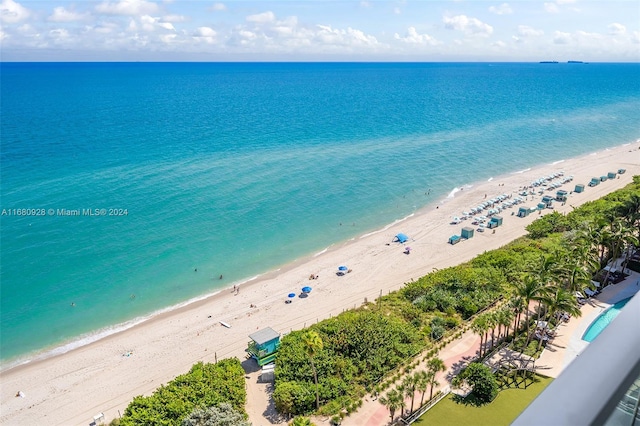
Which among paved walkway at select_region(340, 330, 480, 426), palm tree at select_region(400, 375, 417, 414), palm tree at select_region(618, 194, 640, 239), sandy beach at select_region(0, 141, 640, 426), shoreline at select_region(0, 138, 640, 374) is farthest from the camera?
shoreline at select_region(0, 138, 640, 374)

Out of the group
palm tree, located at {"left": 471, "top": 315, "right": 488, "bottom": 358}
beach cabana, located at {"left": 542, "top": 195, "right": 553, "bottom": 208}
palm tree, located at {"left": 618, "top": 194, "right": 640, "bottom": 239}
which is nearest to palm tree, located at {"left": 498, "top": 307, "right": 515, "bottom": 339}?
palm tree, located at {"left": 471, "top": 315, "right": 488, "bottom": 358}

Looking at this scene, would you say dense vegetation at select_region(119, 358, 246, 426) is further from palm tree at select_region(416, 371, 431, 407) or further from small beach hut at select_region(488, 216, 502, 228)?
small beach hut at select_region(488, 216, 502, 228)

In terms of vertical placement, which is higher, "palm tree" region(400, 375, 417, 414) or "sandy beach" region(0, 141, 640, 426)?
"palm tree" region(400, 375, 417, 414)

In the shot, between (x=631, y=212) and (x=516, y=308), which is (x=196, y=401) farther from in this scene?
(x=631, y=212)

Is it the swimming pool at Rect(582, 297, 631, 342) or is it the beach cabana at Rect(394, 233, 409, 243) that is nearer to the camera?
the swimming pool at Rect(582, 297, 631, 342)

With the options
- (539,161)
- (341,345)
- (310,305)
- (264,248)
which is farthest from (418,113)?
(341,345)

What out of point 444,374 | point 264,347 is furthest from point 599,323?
point 264,347

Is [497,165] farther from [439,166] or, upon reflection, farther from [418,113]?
[418,113]
